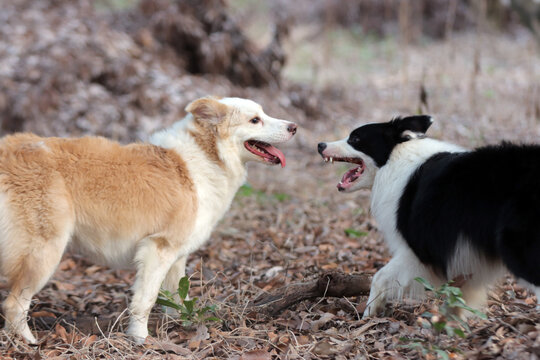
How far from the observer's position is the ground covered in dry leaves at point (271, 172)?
3.49 m

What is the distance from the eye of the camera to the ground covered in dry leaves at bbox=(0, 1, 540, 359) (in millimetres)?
3488

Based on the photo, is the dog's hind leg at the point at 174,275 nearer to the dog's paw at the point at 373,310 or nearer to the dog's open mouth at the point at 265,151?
the dog's open mouth at the point at 265,151

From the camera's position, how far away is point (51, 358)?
335 centimetres

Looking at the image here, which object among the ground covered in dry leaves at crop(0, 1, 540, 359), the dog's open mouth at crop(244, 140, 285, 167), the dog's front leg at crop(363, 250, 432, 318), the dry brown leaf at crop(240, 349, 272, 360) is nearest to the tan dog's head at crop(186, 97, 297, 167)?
the dog's open mouth at crop(244, 140, 285, 167)

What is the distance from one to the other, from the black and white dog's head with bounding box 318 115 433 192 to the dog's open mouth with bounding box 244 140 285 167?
335 mm

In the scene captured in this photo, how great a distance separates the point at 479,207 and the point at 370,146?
1087 millimetres

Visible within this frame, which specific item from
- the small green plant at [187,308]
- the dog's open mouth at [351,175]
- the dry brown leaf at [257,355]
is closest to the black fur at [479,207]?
the dog's open mouth at [351,175]

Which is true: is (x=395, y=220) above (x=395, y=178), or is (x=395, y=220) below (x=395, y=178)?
below

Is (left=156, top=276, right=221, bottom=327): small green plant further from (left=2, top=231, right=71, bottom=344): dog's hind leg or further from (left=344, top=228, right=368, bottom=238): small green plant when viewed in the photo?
(left=344, top=228, right=368, bottom=238): small green plant

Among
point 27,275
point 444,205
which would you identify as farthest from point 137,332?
point 444,205

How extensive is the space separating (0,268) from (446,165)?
302 centimetres

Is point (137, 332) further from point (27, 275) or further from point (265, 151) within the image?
point (265, 151)

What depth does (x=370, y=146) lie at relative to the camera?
4102mm

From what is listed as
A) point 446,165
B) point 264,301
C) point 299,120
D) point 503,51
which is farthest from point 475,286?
point 503,51
